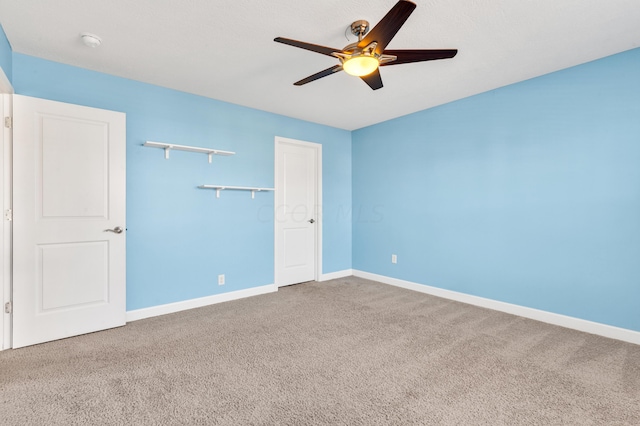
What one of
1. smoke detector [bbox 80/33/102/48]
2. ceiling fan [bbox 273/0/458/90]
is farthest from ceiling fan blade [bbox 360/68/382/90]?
smoke detector [bbox 80/33/102/48]

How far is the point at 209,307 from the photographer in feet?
11.7

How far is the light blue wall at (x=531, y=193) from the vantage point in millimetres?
2668

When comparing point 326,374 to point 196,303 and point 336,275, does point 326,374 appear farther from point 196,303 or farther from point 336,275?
point 336,275

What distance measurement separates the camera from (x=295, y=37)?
93.4 inches

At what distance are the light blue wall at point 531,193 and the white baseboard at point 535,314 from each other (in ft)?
0.19

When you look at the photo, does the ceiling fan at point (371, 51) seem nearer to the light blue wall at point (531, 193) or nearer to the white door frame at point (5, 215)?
the light blue wall at point (531, 193)

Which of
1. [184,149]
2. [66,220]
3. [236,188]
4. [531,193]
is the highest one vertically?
[184,149]

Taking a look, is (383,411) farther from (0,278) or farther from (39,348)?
(0,278)

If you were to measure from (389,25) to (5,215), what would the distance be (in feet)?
10.5

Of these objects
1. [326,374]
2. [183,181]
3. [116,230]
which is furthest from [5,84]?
[326,374]

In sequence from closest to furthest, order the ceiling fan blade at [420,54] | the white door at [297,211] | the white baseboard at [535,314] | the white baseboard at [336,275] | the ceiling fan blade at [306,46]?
the ceiling fan blade at [306,46] < the ceiling fan blade at [420,54] < the white baseboard at [535,314] < the white door at [297,211] < the white baseboard at [336,275]

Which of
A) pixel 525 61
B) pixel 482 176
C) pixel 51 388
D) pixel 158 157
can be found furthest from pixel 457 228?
pixel 51 388

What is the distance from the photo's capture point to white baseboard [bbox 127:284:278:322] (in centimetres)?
→ 317

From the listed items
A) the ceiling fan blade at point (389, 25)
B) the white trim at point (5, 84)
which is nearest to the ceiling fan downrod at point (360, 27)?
the ceiling fan blade at point (389, 25)
